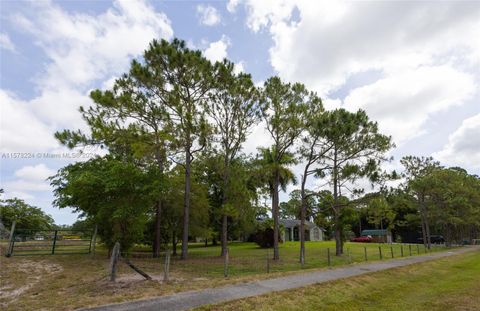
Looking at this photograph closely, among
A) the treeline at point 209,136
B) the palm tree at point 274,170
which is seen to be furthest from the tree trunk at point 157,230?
the palm tree at point 274,170

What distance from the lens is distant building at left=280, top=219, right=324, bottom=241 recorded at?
158 feet

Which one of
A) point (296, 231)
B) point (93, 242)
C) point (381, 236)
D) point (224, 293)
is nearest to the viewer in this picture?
point (224, 293)

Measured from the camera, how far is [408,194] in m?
33.5

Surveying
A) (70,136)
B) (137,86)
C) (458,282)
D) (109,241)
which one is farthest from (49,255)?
(458,282)

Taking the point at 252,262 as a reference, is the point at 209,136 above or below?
above

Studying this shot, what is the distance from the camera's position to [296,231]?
164 feet

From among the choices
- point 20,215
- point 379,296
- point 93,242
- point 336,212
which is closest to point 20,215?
point 20,215

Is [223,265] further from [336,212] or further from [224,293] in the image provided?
[336,212]

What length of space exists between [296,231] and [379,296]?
139 feet

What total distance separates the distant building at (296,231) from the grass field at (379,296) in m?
36.2

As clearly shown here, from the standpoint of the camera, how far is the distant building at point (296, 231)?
1892 inches

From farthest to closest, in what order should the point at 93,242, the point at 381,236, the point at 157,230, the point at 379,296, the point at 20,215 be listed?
the point at 381,236
the point at 20,215
the point at 157,230
the point at 93,242
the point at 379,296

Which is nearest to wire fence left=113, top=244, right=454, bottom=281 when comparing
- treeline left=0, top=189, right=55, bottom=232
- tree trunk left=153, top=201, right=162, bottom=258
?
tree trunk left=153, top=201, right=162, bottom=258

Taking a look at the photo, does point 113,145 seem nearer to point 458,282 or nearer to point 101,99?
point 101,99
